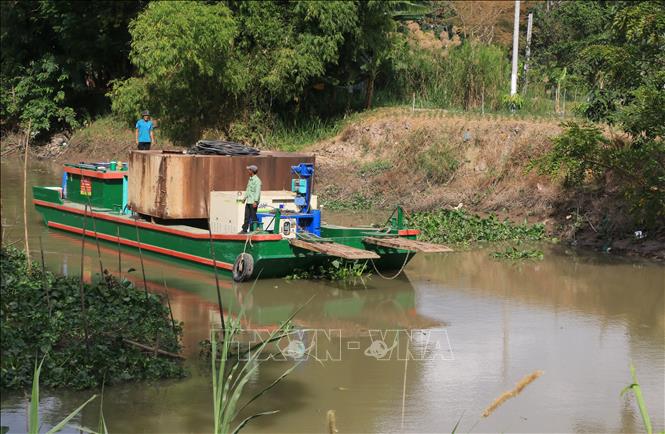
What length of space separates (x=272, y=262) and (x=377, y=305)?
5.94 feet

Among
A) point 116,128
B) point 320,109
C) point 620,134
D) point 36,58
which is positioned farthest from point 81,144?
point 620,134

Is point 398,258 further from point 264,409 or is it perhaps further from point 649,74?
point 264,409

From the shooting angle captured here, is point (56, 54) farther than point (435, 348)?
Yes

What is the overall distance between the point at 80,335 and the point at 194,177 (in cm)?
643

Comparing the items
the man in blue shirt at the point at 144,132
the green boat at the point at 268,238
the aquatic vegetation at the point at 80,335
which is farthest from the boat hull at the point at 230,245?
the aquatic vegetation at the point at 80,335

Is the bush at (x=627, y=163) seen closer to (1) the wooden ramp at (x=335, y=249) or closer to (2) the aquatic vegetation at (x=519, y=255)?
(2) the aquatic vegetation at (x=519, y=255)

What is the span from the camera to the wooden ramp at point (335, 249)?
14.2 m

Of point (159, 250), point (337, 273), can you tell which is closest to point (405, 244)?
point (337, 273)

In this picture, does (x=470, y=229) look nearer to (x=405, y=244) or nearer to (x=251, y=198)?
(x=405, y=244)

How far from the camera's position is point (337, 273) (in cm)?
1556

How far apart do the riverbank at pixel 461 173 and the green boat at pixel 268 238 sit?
400 cm

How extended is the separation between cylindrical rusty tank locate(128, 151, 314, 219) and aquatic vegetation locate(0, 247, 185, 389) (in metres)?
5.08

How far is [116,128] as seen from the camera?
33594 mm

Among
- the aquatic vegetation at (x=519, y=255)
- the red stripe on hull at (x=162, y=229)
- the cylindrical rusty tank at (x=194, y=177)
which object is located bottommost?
the aquatic vegetation at (x=519, y=255)
